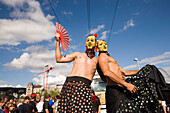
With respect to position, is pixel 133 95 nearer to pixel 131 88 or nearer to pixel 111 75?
pixel 131 88

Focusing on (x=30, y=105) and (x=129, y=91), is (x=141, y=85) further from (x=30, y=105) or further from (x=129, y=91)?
(x=30, y=105)

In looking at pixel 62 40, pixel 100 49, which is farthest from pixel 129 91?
pixel 62 40

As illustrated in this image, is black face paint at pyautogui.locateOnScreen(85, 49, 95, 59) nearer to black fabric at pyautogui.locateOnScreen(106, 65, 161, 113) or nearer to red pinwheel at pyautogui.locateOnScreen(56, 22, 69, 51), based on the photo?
red pinwheel at pyautogui.locateOnScreen(56, 22, 69, 51)

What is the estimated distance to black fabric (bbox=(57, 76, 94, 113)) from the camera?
7.13 feet

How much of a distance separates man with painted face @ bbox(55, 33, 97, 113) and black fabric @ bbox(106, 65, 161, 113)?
1.51 feet

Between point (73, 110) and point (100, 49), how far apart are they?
4.75 ft

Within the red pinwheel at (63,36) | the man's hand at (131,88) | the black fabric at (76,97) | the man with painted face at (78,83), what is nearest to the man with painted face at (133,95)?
the man's hand at (131,88)

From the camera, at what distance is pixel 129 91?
227cm

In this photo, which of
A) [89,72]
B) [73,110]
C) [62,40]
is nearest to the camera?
[73,110]

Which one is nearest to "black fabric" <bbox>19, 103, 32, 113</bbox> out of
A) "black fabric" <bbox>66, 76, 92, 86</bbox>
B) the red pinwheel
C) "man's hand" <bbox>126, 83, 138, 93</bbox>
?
the red pinwheel

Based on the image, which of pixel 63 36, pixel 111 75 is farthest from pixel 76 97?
pixel 63 36

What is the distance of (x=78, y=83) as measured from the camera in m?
2.36

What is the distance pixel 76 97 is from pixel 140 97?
1.03 m

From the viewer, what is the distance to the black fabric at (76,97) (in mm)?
2174
